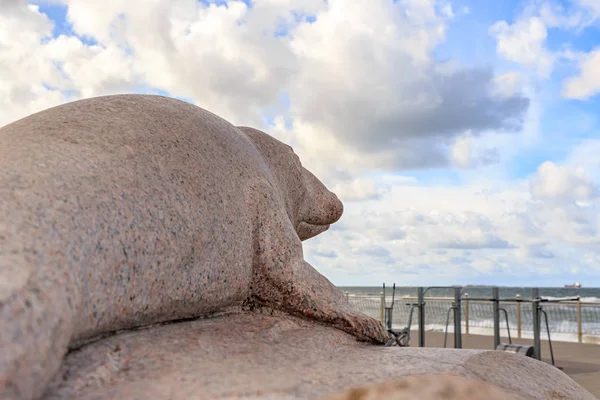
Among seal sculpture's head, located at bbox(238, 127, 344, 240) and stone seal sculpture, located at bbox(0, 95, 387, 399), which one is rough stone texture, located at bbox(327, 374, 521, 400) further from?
seal sculpture's head, located at bbox(238, 127, 344, 240)

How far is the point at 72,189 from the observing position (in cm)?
278

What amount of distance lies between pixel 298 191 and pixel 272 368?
290 cm

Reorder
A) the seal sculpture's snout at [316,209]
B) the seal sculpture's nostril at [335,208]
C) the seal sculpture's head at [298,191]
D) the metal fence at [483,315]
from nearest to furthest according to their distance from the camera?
the seal sculpture's head at [298,191] < the seal sculpture's snout at [316,209] < the seal sculpture's nostril at [335,208] < the metal fence at [483,315]

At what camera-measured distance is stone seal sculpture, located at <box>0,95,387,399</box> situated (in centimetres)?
219

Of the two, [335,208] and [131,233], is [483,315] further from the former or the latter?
[131,233]

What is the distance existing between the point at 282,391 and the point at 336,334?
1531 mm

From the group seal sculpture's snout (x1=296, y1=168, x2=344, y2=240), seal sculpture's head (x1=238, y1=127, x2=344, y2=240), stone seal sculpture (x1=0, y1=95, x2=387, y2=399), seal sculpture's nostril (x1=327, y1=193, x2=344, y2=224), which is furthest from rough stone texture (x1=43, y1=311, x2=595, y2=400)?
seal sculpture's nostril (x1=327, y1=193, x2=344, y2=224)

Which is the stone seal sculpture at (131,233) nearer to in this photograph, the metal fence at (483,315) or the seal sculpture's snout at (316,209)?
the seal sculpture's snout at (316,209)

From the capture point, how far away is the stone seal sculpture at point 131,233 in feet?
7.17

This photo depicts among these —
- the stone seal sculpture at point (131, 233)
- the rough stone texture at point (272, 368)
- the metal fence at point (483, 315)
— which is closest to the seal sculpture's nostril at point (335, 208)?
the stone seal sculpture at point (131, 233)

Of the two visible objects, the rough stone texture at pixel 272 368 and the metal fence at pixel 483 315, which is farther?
the metal fence at pixel 483 315

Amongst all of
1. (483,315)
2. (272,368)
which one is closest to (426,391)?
(272,368)

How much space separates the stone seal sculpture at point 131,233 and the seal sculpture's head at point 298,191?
66cm

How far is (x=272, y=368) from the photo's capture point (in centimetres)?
263
